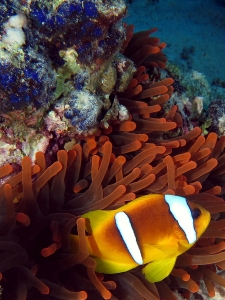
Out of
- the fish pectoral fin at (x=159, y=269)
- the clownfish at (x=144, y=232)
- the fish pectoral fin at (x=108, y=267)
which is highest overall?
the clownfish at (x=144, y=232)

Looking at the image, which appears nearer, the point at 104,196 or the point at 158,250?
the point at 158,250

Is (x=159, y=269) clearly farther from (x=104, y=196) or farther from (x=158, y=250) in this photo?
(x=104, y=196)

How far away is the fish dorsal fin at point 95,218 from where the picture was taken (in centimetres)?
163

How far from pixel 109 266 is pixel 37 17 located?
1105 millimetres

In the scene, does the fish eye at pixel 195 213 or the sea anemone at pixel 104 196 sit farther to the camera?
the fish eye at pixel 195 213

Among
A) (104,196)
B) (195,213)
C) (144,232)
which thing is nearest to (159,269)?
(144,232)

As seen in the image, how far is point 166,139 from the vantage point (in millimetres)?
2184

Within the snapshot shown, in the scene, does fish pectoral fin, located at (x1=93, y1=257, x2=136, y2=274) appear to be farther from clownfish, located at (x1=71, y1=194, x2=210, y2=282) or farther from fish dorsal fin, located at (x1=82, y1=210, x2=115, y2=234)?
fish dorsal fin, located at (x1=82, y1=210, x2=115, y2=234)

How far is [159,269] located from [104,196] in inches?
16.5

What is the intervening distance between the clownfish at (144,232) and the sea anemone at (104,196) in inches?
3.0

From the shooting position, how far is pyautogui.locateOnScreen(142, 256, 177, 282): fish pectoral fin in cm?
166

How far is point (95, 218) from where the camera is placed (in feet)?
5.38

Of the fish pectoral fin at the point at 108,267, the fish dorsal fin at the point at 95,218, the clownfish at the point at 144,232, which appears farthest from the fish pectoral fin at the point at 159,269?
the fish dorsal fin at the point at 95,218

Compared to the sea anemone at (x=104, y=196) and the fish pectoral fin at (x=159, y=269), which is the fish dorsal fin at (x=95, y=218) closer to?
the sea anemone at (x=104, y=196)
